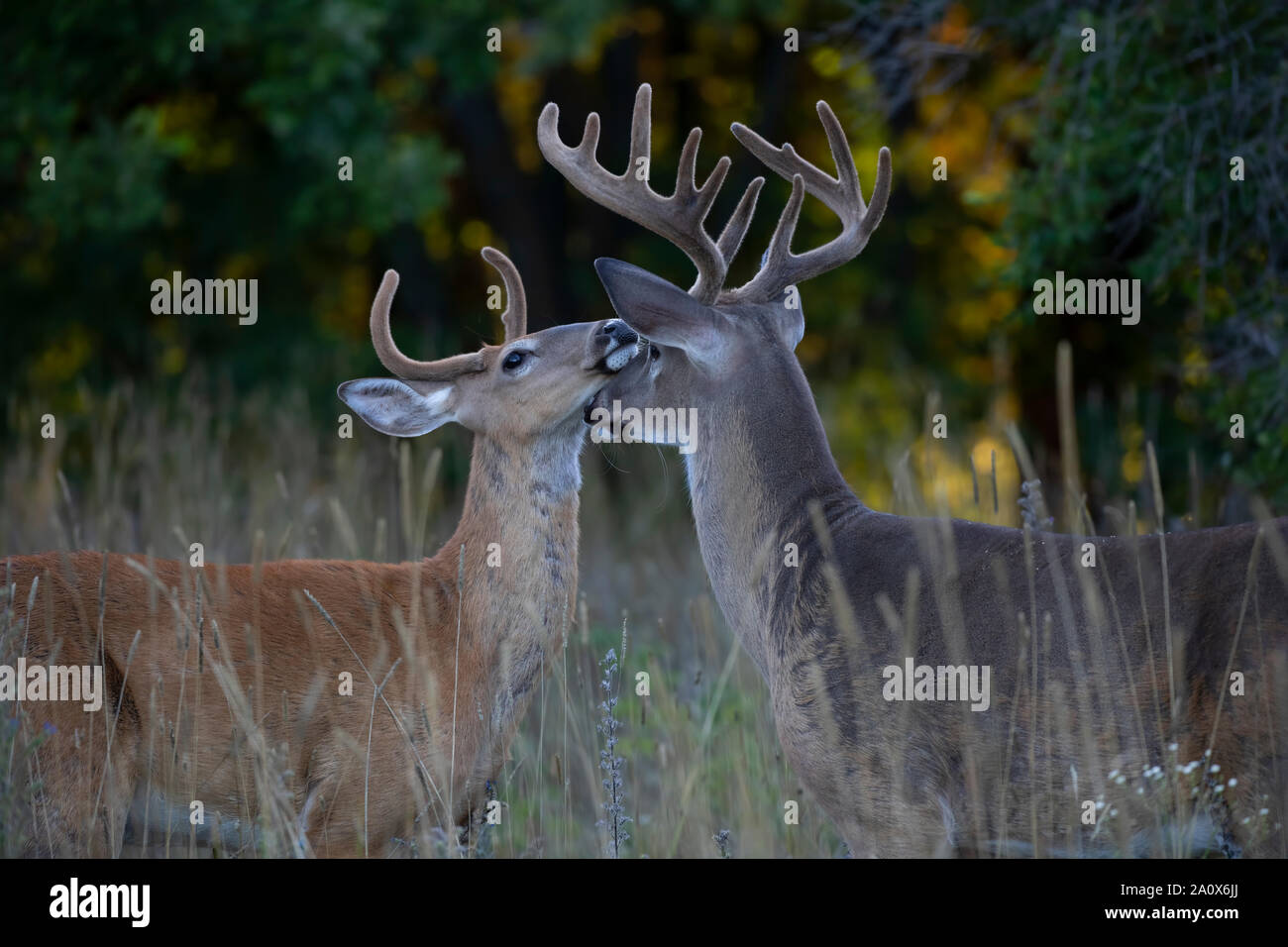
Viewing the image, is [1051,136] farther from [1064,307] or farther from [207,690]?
[207,690]

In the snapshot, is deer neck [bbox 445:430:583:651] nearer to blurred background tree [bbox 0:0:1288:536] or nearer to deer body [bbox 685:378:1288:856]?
blurred background tree [bbox 0:0:1288:536]

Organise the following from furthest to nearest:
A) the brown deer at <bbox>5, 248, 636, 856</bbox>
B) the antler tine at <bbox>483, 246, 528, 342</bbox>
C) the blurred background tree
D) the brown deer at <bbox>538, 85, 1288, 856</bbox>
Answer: the blurred background tree → the antler tine at <bbox>483, 246, 528, 342</bbox> → the brown deer at <bbox>5, 248, 636, 856</bbox> → the brown deer at <bbox>538, 85, 1288, 856</bbox>

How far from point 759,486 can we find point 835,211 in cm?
109

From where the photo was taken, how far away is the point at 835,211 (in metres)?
5.02

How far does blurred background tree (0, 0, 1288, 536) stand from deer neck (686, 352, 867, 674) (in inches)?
54.0

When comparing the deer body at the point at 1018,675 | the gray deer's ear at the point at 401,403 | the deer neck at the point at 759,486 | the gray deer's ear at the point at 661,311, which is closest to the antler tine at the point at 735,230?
the gray deer's ear at the point at 661,311

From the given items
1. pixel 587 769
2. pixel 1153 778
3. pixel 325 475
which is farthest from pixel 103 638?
pixel 325 475

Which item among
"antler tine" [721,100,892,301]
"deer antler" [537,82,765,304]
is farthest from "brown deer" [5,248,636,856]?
"antler tine" [721,100,892,301]

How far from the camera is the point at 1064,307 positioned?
6332 millimetres

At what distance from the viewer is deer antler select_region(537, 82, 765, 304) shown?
4801 millimetres

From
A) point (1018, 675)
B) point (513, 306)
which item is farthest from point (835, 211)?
point (1018, 675)

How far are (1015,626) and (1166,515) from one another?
5.39 metres

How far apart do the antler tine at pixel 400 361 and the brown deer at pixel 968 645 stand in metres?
0.94
